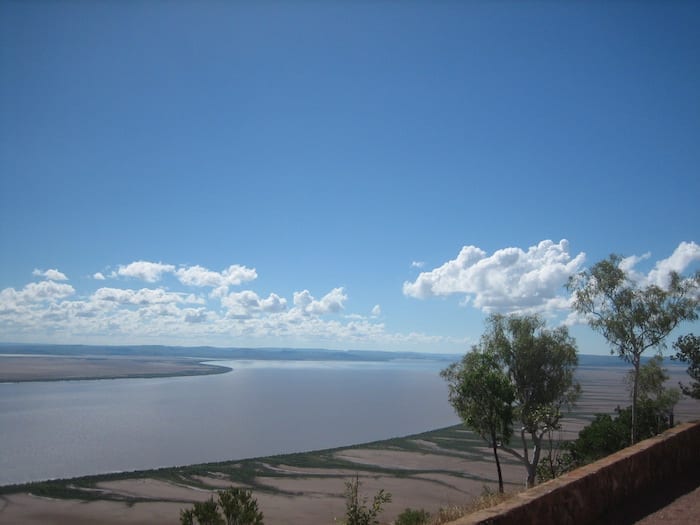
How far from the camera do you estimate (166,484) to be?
145 ft

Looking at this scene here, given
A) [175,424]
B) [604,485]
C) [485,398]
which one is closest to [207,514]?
[604,485]

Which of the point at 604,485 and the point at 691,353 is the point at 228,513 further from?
the point at 691,353

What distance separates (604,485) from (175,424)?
259 feet

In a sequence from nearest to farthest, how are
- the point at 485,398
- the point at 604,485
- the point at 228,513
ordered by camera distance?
the point at 604,485, the point at 228,513, the point at 485,398

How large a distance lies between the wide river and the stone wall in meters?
50.5

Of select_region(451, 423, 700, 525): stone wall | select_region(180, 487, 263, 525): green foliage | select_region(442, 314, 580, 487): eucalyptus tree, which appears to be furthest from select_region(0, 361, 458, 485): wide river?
select_region(451, 423, 700, 525): stone wall

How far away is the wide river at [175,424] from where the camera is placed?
56.2 m

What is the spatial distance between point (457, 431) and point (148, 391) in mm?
88906

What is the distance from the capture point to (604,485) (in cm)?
880

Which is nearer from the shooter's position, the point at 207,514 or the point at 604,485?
the point at 604,485

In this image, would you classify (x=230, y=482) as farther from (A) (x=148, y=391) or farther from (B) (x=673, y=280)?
(A) (x=148, y=391)

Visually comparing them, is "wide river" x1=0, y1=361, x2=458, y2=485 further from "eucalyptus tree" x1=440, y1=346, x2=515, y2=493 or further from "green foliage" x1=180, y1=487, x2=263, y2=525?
"green foliage" x1=180, y1=487, x2=263, y2=525

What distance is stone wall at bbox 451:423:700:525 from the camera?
23.0ft

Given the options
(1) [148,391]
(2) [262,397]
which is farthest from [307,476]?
(1) [148,391]
